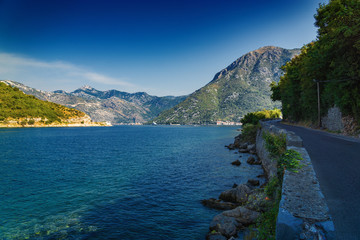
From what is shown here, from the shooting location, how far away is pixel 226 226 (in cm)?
1153

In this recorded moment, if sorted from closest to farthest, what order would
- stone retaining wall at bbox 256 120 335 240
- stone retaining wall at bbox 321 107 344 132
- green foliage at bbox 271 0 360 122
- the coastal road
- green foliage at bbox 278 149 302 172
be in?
stone retaining wall at bbox 256 120 335 240 → the coastal road → green foliage at bbox 278 149 302 172 → green foliage at bbox 271 0 360 122 → stone retaining wall at bbox 321 107 344 132

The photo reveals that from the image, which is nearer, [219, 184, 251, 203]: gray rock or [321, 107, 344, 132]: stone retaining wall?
[219, 184, 251, 203]: gray rock

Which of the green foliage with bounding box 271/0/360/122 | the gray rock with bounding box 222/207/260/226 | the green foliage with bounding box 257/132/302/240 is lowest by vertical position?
the gray rock with bounding box 222/207/260/226

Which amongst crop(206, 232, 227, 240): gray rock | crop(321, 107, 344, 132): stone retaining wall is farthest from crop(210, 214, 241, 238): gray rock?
crop(321, 107, 344, 132): stone retaining wall

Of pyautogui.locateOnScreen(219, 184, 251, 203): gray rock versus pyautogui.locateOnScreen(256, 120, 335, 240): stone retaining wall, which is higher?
pyautogui.locateOnScreen(256, 120, 335, 240): stone retaining wall

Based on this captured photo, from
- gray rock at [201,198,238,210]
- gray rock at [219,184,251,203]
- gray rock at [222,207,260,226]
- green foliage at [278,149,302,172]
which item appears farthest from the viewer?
gray rock at [219,184,251,203]

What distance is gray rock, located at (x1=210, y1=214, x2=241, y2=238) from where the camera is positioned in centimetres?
1112

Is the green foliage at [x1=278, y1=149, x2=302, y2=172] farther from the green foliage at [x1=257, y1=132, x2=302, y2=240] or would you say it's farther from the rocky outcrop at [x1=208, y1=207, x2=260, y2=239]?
the rocky outcrop at [x1=208, y1=207, x2=260, y2=239]

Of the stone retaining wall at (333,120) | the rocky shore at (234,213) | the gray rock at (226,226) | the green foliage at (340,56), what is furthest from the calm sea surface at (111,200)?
the green foliage at (340,56)

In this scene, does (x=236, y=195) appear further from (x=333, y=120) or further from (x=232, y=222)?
(x=333, y=120)

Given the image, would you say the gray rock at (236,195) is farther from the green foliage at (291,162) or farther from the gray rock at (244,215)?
the green foliage at (291,162)

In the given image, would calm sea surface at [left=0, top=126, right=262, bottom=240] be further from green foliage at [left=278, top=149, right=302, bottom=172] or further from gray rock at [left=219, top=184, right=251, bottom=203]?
green foliage at [left=278, top=149, right=302, bottom=172]

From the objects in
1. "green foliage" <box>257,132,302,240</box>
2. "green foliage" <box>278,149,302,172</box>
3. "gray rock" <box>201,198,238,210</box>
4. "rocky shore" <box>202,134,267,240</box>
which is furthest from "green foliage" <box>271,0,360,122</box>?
"gray rock" <box>201,198,238,210</box>

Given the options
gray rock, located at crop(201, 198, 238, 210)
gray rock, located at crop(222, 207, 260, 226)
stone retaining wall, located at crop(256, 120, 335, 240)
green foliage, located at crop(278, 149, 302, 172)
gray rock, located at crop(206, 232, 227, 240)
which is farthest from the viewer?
gray rock, located at crop(201, 198, 238, 210)
